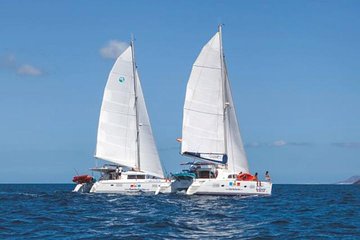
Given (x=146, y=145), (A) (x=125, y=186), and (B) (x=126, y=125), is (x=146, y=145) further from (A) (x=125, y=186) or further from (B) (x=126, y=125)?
(A) (x=125, y=186)

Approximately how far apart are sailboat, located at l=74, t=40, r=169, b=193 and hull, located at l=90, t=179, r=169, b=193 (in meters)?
1.01

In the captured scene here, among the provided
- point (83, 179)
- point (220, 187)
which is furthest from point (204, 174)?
point (83, 179)

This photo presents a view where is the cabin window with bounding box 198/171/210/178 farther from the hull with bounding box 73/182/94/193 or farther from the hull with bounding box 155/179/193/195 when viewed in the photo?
the hull with bounding box 73/182/94/193

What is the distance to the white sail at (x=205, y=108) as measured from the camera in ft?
211

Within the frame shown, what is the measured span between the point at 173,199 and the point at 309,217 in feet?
65.1

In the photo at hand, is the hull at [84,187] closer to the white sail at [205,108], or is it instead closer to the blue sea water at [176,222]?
the white sail at [205,108]

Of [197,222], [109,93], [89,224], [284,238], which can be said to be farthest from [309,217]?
[109,93]

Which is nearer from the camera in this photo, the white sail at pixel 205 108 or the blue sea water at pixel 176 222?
the blue sea water at pixel 176 222

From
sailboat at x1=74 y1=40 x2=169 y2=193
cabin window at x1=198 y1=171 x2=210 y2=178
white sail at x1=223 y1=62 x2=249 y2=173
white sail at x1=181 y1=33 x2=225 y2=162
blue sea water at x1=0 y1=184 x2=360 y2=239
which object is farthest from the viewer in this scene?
sailboat at x1=74 y1=40 x2=169 y2=193

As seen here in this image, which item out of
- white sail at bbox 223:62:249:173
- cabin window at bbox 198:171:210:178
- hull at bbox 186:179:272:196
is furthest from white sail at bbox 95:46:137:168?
hull at bbox 186:179:272:196

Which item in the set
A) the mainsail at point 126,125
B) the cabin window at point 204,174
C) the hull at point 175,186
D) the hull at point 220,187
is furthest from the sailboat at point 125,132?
the hull at point 220,187

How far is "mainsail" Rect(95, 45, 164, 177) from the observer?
7344 centimetres

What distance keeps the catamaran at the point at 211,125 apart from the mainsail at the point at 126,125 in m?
10.1

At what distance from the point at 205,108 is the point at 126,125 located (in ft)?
43.2
